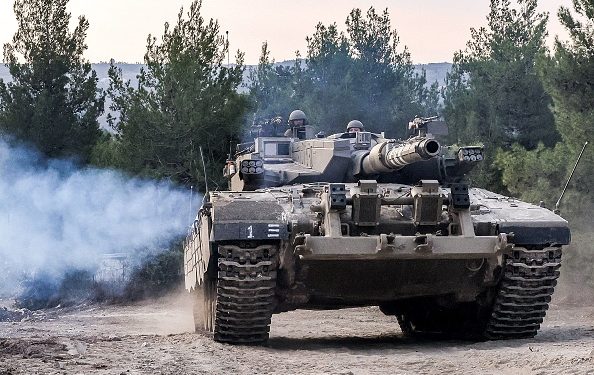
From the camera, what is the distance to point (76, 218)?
24.8 m

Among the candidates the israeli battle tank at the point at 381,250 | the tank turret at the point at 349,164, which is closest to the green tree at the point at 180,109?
the tank turret at the point at 349,164

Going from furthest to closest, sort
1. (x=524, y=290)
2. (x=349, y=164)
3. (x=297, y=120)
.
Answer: (x=297, y=120), (x=349, y=164), (x=524, y=290)

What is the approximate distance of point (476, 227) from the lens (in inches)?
463

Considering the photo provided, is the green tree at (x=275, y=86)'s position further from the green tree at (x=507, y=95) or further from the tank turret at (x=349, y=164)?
the tank turret at (x=349, y=164)

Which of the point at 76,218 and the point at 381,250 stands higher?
the point at 381,250

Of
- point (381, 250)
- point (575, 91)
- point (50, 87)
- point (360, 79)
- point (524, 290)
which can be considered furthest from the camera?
point (360, 79)

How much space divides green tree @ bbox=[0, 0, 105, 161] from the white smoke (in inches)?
62.6

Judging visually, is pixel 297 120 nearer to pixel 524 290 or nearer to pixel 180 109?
pixel 524 290

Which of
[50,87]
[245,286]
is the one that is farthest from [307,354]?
[50,87]

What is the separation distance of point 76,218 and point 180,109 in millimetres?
3499

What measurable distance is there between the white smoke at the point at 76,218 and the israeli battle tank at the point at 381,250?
12021 millimetres

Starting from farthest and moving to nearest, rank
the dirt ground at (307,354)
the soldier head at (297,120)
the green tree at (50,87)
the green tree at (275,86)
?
the green tree at (275,86), the green tree at (50,87), the soldier head at (297,120), the dirt ground at (307,354)

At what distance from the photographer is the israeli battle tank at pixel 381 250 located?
1124cm

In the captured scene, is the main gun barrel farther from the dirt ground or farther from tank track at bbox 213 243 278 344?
the dirt ground
